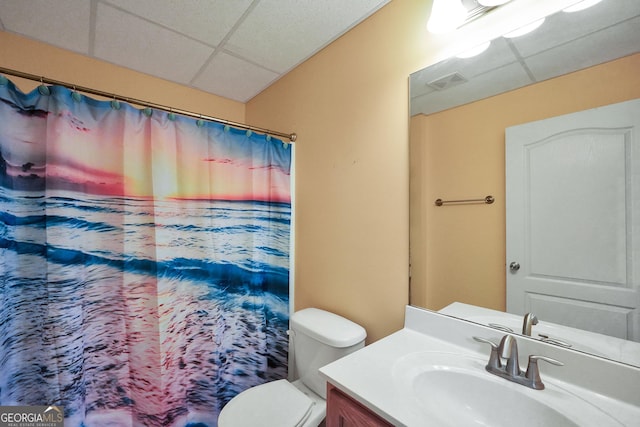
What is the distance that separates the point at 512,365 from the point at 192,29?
202cm

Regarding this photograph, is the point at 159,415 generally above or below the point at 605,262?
below

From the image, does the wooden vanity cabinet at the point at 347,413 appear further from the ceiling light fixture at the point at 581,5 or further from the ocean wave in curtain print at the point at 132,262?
the ceiling light fixture at the point at 581,5

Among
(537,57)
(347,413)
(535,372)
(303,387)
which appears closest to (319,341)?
(303,387)

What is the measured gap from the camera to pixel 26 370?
1.13 m

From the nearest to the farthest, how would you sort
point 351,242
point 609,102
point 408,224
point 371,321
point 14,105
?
1. point 609,102
2. point 14,105
3. point 408,224
4. point 371,321
5. point 351,242

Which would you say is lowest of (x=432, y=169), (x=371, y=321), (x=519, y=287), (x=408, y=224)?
(x=371, y=321)

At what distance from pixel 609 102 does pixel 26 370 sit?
231 cm

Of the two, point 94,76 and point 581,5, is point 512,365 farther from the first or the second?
point 94,76

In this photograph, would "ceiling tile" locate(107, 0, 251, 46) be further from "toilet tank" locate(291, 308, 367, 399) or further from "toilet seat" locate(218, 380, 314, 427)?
"toilet seat" locate(218, 380, 314, 427)

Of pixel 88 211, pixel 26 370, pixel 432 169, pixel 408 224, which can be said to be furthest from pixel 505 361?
pixel 26 370

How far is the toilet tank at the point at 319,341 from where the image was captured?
1.23 metres

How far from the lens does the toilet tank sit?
48.6 inches

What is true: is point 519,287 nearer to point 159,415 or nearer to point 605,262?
point 605,262

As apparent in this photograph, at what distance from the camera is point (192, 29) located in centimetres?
143
